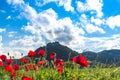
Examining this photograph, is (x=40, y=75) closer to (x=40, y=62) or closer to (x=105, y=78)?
(x=40, y=62)

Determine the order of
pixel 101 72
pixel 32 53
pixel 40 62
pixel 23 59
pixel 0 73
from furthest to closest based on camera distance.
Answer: pixel 0 73
pixel 101 72
pixel 23 59
pixel 40 62
pixel 32 53

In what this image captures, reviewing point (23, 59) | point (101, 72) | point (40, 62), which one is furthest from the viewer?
point (101, 72)

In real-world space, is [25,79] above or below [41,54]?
below

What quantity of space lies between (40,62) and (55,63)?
67.7 inches

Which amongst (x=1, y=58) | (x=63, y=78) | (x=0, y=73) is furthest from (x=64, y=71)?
(x=0, y=73)

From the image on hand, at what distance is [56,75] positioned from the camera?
12352 mm

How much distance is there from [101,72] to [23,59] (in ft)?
12.8

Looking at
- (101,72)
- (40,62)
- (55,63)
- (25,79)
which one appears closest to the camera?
(25,79)

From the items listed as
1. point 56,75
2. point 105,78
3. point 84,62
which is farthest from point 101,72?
point 84,62

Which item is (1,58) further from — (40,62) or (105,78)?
(105,78)

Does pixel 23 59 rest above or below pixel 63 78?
above

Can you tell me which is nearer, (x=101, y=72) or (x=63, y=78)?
(x=63, y=78)

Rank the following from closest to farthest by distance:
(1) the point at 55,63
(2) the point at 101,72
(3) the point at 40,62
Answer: (1) the point at 55,63 < (3) the point at 40,62 < (2) the point at 101,72

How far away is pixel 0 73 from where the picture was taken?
15625 millimetres
